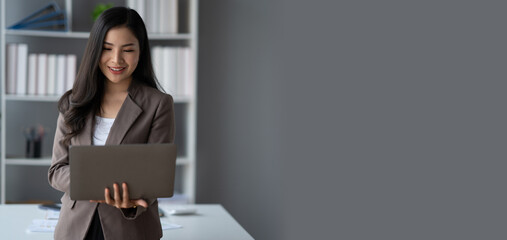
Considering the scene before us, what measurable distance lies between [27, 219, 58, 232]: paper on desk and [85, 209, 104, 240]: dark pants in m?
0.52

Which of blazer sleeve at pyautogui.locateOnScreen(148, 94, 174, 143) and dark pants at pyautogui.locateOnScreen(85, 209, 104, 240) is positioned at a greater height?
blazer sleeve at pyautogui.locateOnScreen(148, 94, 174, 143)

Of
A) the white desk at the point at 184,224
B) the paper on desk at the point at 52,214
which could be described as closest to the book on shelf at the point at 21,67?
the white desk at the point at 184,224

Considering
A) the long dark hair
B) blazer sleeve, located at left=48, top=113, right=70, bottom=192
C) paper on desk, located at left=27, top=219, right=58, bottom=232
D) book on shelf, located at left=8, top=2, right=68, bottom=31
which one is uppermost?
book on shelf, located at left=8, top=2, right=68, bottom=31

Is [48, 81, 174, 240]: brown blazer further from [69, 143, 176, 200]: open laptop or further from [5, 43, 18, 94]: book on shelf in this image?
[5, 43, 18, 94]: book on shelf

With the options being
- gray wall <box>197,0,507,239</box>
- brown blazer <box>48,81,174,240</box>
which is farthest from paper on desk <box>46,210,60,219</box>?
gray wall <box>197,0,507,239</box>

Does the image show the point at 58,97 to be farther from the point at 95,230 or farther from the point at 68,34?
the point at 95,230

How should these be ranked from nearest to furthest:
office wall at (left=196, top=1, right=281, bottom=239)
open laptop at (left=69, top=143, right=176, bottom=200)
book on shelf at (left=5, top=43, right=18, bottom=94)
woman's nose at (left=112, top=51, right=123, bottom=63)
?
open laptop at (left=69, top=143, right=176, bottom=200), woman's nose at (left=112, top=51, right=123, bottom=63), book on shelf at (left=5, top=43, right=18, bottom=94), office wall at (left=196, top=1, right=281, bottom=239)

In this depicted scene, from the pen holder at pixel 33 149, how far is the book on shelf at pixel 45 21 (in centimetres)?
71

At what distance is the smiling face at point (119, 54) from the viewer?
153 cm

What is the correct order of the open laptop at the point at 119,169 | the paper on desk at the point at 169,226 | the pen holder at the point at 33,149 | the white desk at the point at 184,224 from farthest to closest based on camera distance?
the pen holder at the point at 33,149, the paper on desk at the point at 169,226, the white desk at the point at 184,224, the open laptop at the point at 119,169

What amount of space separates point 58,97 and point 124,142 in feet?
7.29

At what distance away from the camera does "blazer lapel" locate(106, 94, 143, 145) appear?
60.7 inches

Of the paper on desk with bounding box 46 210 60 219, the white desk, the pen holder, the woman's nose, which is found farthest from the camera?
the pen holder

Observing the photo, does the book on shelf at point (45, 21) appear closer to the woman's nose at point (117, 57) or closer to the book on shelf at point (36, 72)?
the book on shelf at point (36, 72)
